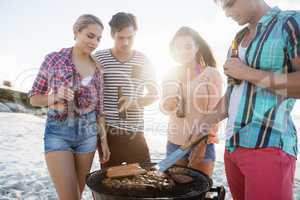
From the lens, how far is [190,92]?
Result: 3.49 metres

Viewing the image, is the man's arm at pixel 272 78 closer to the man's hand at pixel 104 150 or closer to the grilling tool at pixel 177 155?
the grilling tool at pixel 177 155

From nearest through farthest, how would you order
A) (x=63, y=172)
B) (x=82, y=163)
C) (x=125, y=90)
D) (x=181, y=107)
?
(x=63, y=172) → (x=82, y=163) → (x=181, y=107) → (x=125, y=90)

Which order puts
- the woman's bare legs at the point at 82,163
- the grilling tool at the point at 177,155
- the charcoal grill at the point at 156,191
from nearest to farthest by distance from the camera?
the charcoal grill at the point at 156,191 → the grilling tool at the point at 177,155 → the woman's bare legs at the point at 82,163

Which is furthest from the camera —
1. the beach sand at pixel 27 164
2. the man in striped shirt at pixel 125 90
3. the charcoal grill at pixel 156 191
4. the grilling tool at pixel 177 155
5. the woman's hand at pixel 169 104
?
the beach sand at pixel 27 164

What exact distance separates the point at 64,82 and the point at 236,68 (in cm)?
178

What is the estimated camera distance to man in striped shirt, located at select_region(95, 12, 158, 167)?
11.9ft

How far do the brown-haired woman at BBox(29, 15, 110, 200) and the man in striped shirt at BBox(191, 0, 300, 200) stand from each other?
1.55 metres

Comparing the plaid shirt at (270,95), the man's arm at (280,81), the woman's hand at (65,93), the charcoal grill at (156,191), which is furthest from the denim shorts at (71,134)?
the man's arm at (280,81)

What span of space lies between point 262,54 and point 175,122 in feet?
5.45

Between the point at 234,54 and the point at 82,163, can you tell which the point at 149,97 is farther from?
the point at 234,54

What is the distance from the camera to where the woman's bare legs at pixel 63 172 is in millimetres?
3078

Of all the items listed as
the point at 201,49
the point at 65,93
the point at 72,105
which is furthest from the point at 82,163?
the point at 201,49

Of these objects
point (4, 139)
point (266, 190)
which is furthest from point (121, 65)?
point (4, 139)

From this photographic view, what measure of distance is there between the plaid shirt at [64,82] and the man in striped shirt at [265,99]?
158cm
